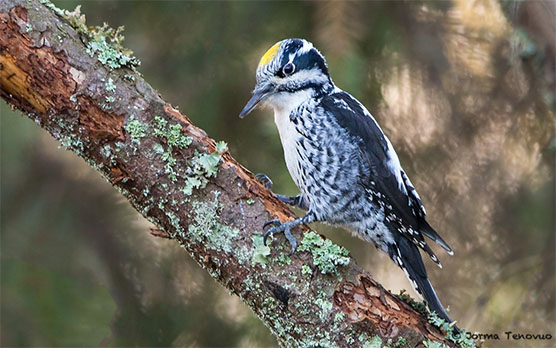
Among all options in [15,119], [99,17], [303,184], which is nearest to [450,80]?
[303,184]

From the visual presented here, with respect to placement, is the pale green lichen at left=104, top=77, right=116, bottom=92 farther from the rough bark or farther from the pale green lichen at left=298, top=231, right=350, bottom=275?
the pale green lichen at left=298, top=231, right=350, bottom=275

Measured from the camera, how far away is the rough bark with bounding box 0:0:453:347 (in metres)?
1.87

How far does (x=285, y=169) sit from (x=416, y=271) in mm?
815

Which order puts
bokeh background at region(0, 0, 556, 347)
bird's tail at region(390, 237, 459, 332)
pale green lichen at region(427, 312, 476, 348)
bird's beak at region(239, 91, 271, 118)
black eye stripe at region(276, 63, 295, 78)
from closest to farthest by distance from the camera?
pale green lichen at region(427, 312, 476, 348)
bird's tail at region(390, 237, 459, 332)
bird's beak at region(239, 91, 271, 118)
black eye stripe at region(276, 63, 295, 78)
bokeh background at region(0, 0, 556, 347)

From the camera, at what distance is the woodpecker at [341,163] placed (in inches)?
95.3

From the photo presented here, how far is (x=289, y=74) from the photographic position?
2.54m

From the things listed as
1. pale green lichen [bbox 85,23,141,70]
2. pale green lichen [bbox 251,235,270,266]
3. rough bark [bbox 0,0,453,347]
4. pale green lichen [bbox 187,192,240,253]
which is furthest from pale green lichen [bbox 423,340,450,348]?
pale green lichen [bbox 85,23,141,70]

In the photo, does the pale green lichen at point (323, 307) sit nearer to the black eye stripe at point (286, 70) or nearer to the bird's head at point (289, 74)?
the bird's head at point (289, 74)

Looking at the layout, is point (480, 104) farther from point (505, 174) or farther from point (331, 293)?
point (331, 293)

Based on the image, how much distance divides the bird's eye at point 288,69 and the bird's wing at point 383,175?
20 cm

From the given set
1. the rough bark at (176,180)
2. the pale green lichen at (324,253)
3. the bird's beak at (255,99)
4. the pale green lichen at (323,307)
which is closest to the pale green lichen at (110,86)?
the rough bark at (176,180)

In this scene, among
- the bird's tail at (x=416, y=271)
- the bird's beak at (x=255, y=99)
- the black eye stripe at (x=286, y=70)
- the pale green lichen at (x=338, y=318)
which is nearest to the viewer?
the pale green lichen at (x=338, y=318)

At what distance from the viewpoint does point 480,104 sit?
3055mm

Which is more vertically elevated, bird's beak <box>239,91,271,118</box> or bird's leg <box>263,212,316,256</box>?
bird's beak <box>239,91,271,118</box>
